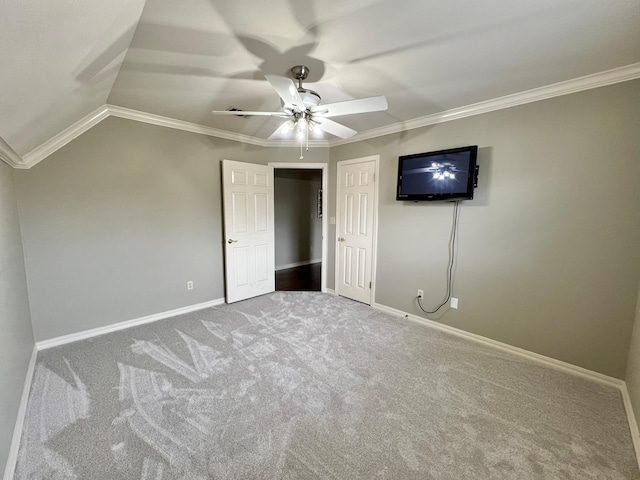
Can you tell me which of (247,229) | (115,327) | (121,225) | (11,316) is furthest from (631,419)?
(121,225)

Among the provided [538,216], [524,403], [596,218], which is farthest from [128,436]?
[596,218]

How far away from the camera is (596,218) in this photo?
2139 millimetres

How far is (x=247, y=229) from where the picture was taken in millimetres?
3936

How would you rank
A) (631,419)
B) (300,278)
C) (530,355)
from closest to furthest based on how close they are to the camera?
(631,419), (530,355), (300,278)

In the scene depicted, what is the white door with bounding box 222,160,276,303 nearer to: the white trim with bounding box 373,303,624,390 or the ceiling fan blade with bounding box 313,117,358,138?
the ceiling fan blade with bounding box 313,117,358,138

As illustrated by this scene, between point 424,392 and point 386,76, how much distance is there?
8.10ft

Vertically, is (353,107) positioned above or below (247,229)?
above

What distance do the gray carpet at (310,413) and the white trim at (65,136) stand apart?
5.89ft

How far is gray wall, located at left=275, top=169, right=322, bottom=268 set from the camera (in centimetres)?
604

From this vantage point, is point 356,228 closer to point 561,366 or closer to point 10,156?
point 561,366

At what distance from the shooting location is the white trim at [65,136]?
2.38m

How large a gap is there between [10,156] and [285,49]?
2209 mm

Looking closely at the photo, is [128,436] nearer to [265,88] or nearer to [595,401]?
[265,88]

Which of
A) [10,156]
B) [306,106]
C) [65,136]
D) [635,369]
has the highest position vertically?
[306,106]
